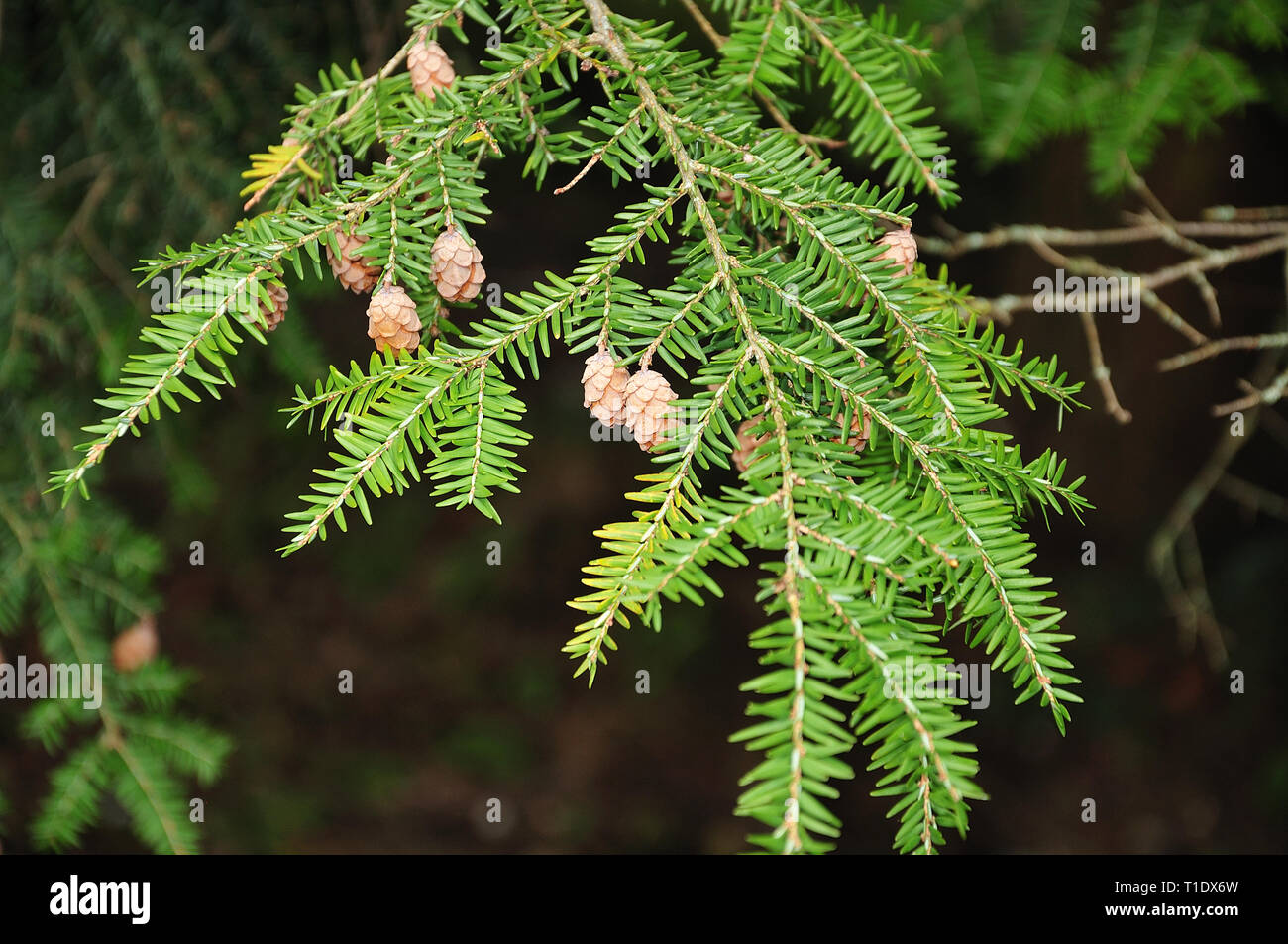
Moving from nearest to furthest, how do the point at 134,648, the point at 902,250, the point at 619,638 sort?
the point at 902,250
the point at 134,648
the point at 619,638

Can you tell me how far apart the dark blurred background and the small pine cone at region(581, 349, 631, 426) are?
1839 mm

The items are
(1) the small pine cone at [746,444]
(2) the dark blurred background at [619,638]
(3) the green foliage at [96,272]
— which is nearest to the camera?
(1) the small pine cone at [746,444]

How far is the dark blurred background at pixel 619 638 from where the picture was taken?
2.85m

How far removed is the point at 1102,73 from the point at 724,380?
4.42ft

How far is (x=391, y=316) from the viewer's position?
0.81 metres

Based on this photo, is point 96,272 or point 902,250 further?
point 96,272

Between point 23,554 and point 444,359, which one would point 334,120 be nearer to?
point 444,359

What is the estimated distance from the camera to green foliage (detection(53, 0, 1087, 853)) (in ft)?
2.30

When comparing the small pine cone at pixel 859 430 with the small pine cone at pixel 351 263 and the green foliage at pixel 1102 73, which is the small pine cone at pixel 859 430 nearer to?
the small pine cone at pixel 351 263

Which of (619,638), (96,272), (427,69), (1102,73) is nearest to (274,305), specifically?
(427,69)

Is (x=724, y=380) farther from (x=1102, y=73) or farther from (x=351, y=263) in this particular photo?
(x=1102, y=73)

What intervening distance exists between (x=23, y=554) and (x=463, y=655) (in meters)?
2.04

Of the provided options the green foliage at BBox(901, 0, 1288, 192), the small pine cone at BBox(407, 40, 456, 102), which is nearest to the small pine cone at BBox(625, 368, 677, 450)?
the small pine cone at BBox(407, 40, 456, 102)

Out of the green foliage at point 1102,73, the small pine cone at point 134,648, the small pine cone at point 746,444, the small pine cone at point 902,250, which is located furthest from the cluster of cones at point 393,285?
the green foliage at point 1102,73
